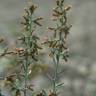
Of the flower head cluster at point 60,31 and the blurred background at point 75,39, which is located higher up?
the flower head cluster at point 60,31

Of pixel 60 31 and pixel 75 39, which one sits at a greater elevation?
pixel 60 31

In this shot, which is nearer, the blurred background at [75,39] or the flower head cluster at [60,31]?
the flower head cluster at [60,31]

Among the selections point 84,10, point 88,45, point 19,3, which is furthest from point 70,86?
point 19,3

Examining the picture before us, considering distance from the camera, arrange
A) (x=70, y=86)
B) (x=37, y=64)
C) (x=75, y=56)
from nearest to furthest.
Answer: (x=37, y=64), (x=70, y=86), (x=75, y=56)

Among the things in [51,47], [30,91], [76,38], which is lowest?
[76,38]

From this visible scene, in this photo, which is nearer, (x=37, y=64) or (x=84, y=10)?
(x=37, y=64)

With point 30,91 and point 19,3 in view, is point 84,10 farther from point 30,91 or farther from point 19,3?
point 30,91

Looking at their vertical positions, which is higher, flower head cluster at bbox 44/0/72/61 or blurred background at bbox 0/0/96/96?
flower head cluster at bbox 44/0/72/61

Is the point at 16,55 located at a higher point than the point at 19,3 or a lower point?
higher
